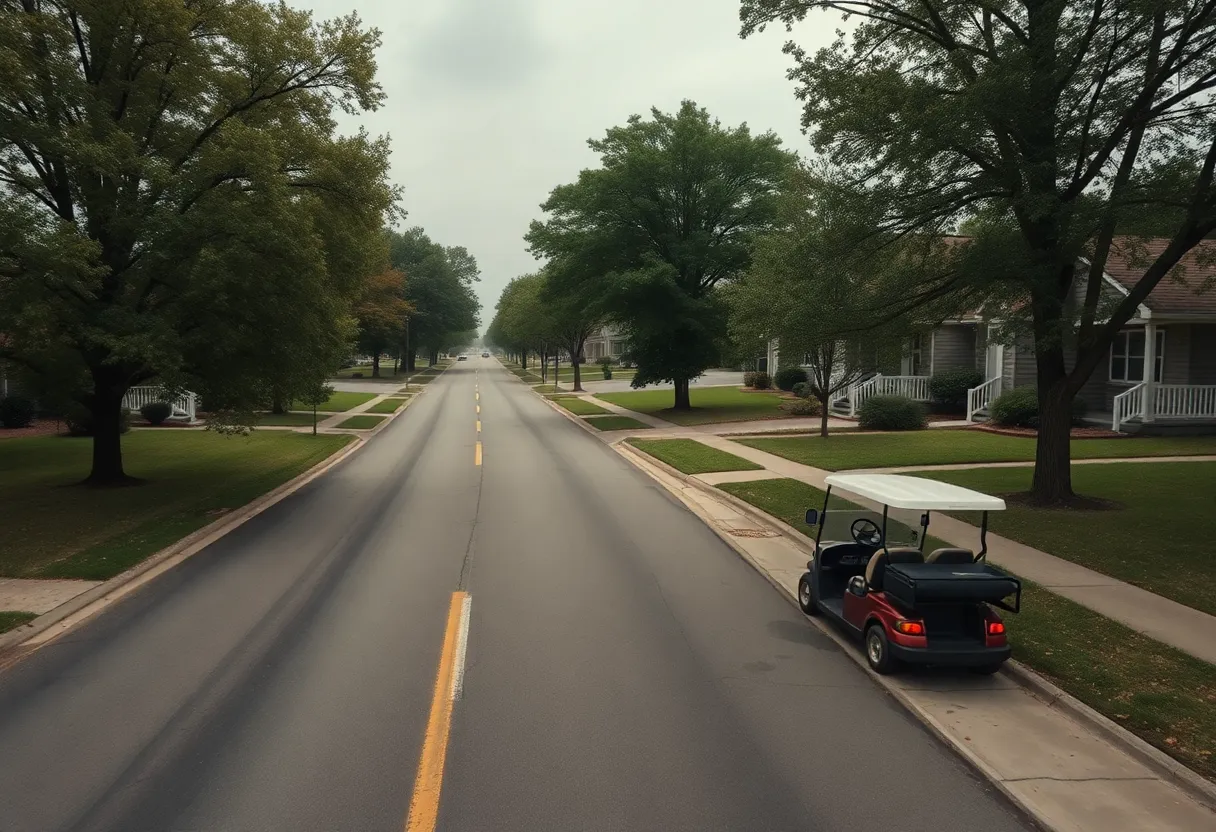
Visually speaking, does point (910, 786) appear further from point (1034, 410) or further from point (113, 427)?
point (1034, 410)

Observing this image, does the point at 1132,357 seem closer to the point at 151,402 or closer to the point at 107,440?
the point at 107,440

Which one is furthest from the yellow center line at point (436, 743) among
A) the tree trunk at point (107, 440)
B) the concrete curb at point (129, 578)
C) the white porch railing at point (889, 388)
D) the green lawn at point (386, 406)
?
the green lawn at point (386, 406)

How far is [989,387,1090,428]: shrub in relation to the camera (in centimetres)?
2570

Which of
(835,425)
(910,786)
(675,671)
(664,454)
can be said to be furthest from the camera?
(835,425)

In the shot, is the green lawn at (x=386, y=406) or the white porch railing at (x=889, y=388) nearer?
the white porch railing at (x=889, y=388)

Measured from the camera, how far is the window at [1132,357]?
25562 millimetres

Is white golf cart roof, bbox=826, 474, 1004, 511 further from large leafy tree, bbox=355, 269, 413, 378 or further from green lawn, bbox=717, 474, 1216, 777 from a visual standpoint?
large leafy tree, bbox=355, 269, 413, 378

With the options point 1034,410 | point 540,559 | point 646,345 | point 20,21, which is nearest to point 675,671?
point 540,559

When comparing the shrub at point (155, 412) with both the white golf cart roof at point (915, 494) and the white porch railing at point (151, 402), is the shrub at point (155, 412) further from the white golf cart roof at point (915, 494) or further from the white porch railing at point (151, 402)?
the white golf cart roof at point (915, 494)

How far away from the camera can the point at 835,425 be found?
2942 cm

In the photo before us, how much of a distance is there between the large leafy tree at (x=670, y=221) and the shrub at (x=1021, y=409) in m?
11.1

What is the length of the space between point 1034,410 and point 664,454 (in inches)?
500

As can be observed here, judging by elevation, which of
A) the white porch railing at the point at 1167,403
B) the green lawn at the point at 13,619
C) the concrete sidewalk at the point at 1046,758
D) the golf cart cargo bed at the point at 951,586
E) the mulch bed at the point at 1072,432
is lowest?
Answer: the concrete sidewalk at the point at 1046,758

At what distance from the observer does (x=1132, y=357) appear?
86.3 ft
